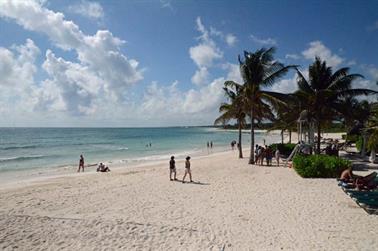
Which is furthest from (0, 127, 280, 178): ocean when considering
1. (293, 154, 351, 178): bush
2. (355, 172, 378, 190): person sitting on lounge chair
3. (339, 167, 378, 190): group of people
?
(355, 172, 378, 190): person sitting on lounge chair

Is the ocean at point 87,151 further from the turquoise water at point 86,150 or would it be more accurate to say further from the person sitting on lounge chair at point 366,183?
the person sitting on lounge chair at point 366,183

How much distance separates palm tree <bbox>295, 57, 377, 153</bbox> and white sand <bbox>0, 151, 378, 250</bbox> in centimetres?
839

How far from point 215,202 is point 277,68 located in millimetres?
11622

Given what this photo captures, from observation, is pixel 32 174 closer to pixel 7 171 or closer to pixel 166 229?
pixel 7 171

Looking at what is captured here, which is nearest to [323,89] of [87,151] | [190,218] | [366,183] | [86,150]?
[366,183]

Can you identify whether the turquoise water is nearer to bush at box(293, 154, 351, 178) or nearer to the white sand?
the white sand

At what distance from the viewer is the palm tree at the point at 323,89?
19047 mm

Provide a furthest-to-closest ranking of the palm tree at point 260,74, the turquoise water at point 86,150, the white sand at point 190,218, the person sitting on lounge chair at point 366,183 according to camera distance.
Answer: the turquoise water at point 86,150 < the palm tree at point 260,74 < the person sitting on lounge chair at point 366,183 < the white sand at point 190,218

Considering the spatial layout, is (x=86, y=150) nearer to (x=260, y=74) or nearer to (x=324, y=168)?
(x=260, y=74)

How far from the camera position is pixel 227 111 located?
923 inches

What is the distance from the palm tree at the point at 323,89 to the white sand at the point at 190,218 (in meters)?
8.39

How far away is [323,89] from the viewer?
19688mm

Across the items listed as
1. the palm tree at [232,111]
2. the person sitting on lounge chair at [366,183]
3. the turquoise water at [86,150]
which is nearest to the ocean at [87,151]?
the turquoise water at [86,150]

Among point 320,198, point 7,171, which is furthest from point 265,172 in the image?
point 7,171
